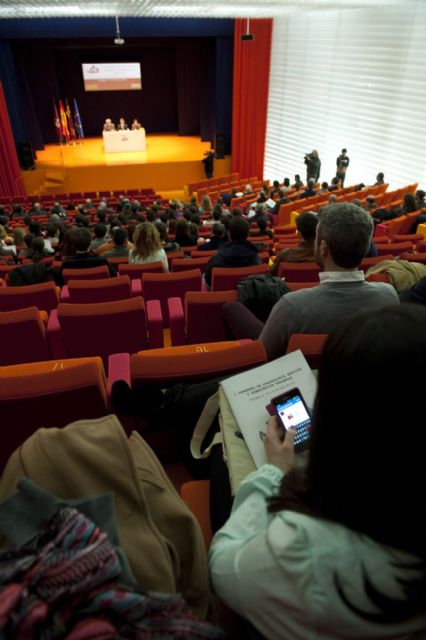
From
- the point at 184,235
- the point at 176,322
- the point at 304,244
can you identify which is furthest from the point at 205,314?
the point at 184,235

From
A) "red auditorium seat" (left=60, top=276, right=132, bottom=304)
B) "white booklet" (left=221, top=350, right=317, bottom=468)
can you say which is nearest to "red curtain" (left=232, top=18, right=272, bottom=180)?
"red auditorium seat" (left=60, top=276, right=132, bottom=304)

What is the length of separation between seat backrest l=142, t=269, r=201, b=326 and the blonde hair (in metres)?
1.04

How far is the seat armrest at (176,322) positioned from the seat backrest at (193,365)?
154cm

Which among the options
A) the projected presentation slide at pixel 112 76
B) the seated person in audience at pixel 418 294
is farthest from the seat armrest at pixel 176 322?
the projected presentation slide at pixel 112 76

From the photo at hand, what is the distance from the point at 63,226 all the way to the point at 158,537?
7058 mm

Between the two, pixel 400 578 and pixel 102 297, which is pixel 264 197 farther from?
pixel 400 578

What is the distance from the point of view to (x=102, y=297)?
3.39 meters

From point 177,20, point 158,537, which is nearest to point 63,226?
point 158,537

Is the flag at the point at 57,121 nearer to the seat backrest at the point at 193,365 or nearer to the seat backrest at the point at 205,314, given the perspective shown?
the seat backrest at the point at 205,314

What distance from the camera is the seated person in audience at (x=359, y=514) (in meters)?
0.69

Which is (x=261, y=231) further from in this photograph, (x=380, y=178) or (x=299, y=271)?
(x=380, y=178)

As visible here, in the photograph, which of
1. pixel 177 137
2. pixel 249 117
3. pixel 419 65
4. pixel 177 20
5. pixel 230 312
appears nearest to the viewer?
pixel 230 312

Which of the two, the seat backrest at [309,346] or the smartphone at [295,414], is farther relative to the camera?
the seat backrest at [309,346]

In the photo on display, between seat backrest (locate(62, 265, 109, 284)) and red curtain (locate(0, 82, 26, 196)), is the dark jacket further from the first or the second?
red curtain (locate(0, 82, 26, 196))
